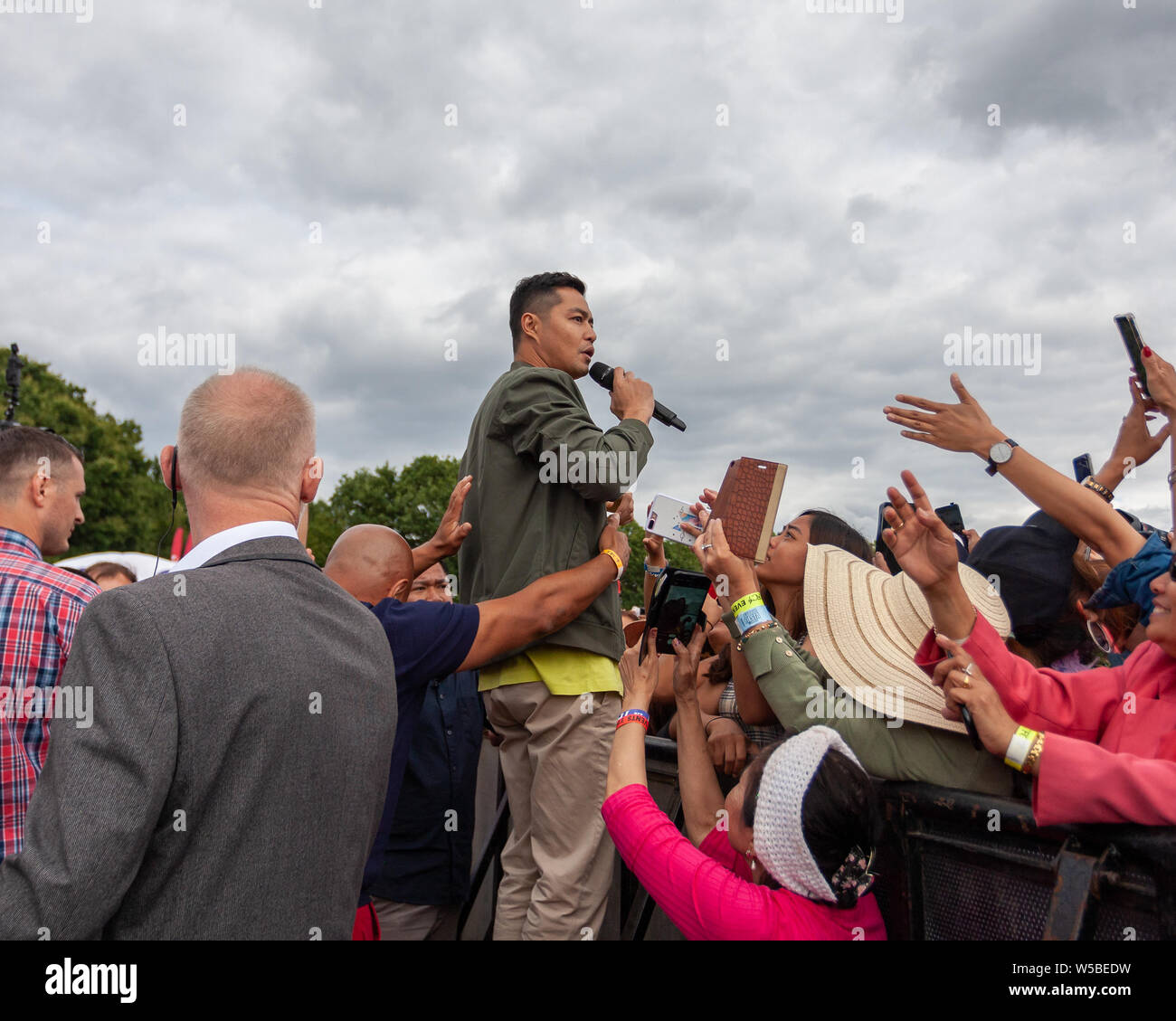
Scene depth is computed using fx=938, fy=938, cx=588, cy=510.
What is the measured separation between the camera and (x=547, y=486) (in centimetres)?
347

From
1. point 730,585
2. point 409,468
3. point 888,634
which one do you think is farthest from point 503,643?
point 409,468

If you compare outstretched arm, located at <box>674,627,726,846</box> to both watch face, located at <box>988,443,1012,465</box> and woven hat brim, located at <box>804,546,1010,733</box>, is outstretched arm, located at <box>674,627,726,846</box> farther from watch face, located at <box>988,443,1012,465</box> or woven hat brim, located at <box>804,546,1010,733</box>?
watch face, located at <box>988,443,1012,465</box>

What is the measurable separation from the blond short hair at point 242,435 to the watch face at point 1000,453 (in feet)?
7.35

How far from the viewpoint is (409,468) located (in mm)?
44219

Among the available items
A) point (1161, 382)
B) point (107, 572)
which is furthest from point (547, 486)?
point (107, 572)

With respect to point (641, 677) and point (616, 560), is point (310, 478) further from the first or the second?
point (616, 560)

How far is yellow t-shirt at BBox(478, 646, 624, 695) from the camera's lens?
3.33m

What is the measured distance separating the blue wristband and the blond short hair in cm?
152

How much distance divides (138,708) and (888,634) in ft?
7.04

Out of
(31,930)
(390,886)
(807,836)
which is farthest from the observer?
(390,886)

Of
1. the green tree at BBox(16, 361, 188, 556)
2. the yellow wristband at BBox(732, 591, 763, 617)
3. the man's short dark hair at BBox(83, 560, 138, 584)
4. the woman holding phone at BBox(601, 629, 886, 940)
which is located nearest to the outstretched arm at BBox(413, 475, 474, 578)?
the yellow wristband at BBox(732, 591, 763, 617)

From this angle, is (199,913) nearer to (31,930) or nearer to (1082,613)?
(31,930)

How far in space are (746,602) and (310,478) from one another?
4.86 feet
